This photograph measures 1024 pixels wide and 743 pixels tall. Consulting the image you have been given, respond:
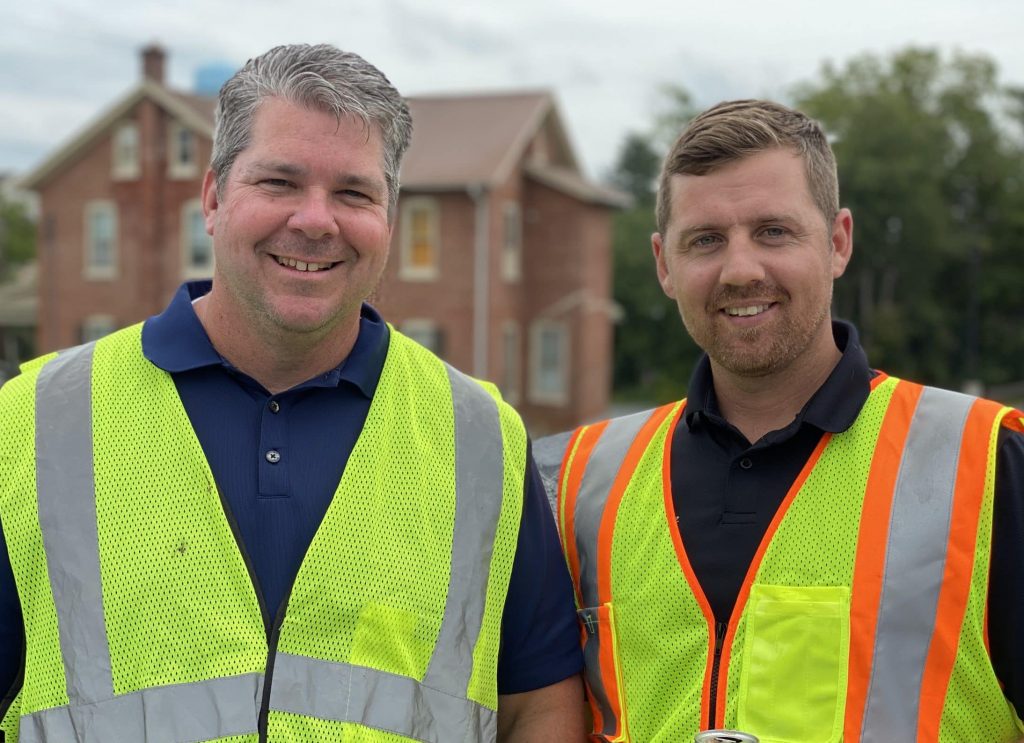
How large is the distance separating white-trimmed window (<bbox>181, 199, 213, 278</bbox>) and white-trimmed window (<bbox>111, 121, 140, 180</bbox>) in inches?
73.9

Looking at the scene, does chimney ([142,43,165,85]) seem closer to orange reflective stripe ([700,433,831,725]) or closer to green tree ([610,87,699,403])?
green tree ([610,87,699,403])

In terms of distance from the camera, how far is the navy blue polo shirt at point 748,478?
2.69 meters

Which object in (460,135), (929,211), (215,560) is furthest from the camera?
(929,211)

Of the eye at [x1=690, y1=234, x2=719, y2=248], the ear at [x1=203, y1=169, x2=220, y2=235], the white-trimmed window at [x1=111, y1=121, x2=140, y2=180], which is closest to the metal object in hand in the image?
the eye at [x1=690, y1=234, x2=719, y2=248]

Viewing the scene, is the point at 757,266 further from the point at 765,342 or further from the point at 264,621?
the point at 264,621

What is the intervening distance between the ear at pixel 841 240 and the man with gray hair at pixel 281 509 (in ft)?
3.46

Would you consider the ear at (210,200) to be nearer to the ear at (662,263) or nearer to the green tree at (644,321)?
the ear at (662,263)

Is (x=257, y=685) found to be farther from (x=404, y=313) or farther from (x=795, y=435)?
(x=404, y=313)

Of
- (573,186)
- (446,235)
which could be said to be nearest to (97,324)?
(446,235)

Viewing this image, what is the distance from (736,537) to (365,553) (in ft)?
3.13

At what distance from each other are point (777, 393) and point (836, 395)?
0.17 m

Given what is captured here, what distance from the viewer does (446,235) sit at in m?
27.0

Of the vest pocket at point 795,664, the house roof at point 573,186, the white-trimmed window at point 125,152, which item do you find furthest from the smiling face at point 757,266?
the white-trimmed window at point 125,152

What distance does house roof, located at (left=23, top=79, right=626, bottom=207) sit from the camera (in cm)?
2683
